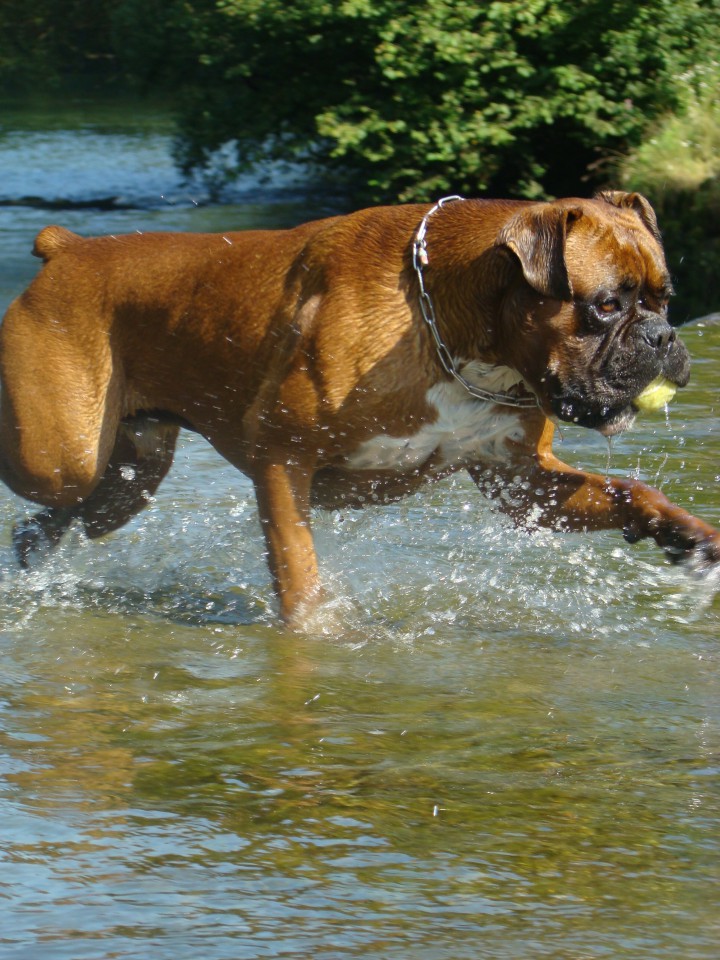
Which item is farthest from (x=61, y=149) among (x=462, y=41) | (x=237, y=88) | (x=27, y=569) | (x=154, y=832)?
(x=154, y=832)

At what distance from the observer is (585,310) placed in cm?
465

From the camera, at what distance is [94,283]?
222 inches

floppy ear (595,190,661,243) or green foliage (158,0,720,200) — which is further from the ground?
floppy ear (595,190,661,243)

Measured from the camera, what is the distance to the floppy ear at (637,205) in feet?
16.5

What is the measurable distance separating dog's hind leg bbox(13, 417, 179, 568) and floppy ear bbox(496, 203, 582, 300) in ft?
6.22

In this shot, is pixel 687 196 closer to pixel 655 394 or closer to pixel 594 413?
pixel 655 394

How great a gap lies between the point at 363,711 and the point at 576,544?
198 cm

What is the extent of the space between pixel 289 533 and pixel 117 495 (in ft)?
4.31

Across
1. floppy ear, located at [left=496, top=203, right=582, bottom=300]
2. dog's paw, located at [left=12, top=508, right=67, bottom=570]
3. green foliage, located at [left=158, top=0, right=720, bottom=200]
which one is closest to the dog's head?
floppy ear, located at [left=496, top=203, right=582, bottom=300]

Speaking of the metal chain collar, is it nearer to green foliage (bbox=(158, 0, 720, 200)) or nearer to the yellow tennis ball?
the yellow tennis ball

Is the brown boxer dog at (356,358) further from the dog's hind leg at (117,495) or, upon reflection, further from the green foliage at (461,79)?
the green foliage at (461,79)

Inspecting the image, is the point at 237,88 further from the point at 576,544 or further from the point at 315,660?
the point at 315,660

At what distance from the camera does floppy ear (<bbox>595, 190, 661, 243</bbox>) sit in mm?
5031

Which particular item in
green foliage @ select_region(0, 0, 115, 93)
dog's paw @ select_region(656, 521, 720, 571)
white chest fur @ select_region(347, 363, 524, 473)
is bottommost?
green foliage @ select_region(0, 0, 115, 93)
